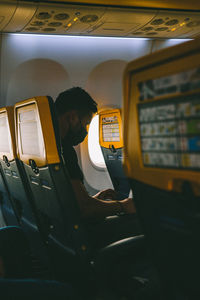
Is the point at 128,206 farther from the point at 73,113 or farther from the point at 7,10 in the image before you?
the point at 7,10

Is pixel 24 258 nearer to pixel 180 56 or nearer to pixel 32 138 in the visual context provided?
pixel 32 138

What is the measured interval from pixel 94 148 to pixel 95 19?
7.25 feet

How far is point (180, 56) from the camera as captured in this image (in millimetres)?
→ 976

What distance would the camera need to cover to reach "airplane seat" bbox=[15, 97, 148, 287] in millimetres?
1832

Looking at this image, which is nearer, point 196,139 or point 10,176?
point 196,139

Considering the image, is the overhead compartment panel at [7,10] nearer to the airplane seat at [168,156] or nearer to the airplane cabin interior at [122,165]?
the airplane cabin interior at [122,165]

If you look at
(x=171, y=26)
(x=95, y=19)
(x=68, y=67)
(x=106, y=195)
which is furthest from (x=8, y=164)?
(x=171, y=26)

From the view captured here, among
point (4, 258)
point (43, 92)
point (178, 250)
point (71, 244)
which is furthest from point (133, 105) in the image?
point (43, 92)

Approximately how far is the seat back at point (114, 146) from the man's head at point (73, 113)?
141 centimetres

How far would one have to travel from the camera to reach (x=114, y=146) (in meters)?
4.30

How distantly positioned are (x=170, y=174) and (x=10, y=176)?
1.88 m

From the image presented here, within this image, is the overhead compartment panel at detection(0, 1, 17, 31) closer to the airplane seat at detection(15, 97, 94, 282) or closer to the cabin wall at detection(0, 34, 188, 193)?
the cabin wall at detection(0, 34, 188, 193)

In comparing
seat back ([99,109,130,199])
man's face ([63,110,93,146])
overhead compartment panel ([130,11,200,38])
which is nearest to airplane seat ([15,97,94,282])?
man's face ([63,110,93,146])

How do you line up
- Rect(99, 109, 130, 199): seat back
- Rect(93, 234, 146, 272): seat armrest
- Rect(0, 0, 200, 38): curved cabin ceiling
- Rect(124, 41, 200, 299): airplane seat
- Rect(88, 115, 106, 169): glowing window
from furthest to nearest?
Rect(88, 115, 106, 169): glowing window
Rect(99, 109, 130, 199): seat back
Rect(0, 0, 200, 38): curved cabin ceiling
Rect(93, 234, 146, 272): seat armrest
Rect(124, 41, 200, 299): airplane seat
